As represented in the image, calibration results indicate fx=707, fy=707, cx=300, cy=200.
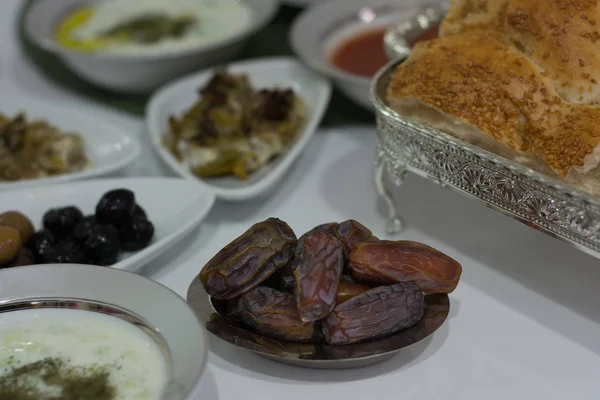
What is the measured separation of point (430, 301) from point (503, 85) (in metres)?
0.41

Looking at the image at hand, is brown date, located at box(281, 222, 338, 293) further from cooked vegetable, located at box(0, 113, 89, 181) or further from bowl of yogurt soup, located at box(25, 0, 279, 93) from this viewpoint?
bowl of yogurt soup, located at box(25, 0, 279, 93)

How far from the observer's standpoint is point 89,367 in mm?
1001

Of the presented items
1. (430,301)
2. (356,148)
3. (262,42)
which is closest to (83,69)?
(262,42)

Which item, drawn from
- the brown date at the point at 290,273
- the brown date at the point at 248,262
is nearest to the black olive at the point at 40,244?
the brown date at the point at 248,262

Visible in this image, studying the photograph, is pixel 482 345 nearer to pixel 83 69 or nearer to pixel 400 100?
pixel 400 100

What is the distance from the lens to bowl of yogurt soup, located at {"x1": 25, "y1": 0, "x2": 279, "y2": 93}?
200 centimetres

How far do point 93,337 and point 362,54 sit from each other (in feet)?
4.18

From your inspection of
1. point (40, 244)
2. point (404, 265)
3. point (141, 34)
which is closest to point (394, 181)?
point (404, 265)

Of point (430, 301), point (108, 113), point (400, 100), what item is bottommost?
point (108, 113)

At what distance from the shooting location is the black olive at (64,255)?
1278 mm

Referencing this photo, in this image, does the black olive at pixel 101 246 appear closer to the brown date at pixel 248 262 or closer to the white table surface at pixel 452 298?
the white table surface at pixel 452 298

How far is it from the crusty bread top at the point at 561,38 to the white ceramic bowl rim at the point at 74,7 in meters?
0.90

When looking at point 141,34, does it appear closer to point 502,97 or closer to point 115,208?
point 115,208

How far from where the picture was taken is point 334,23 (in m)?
2.13
